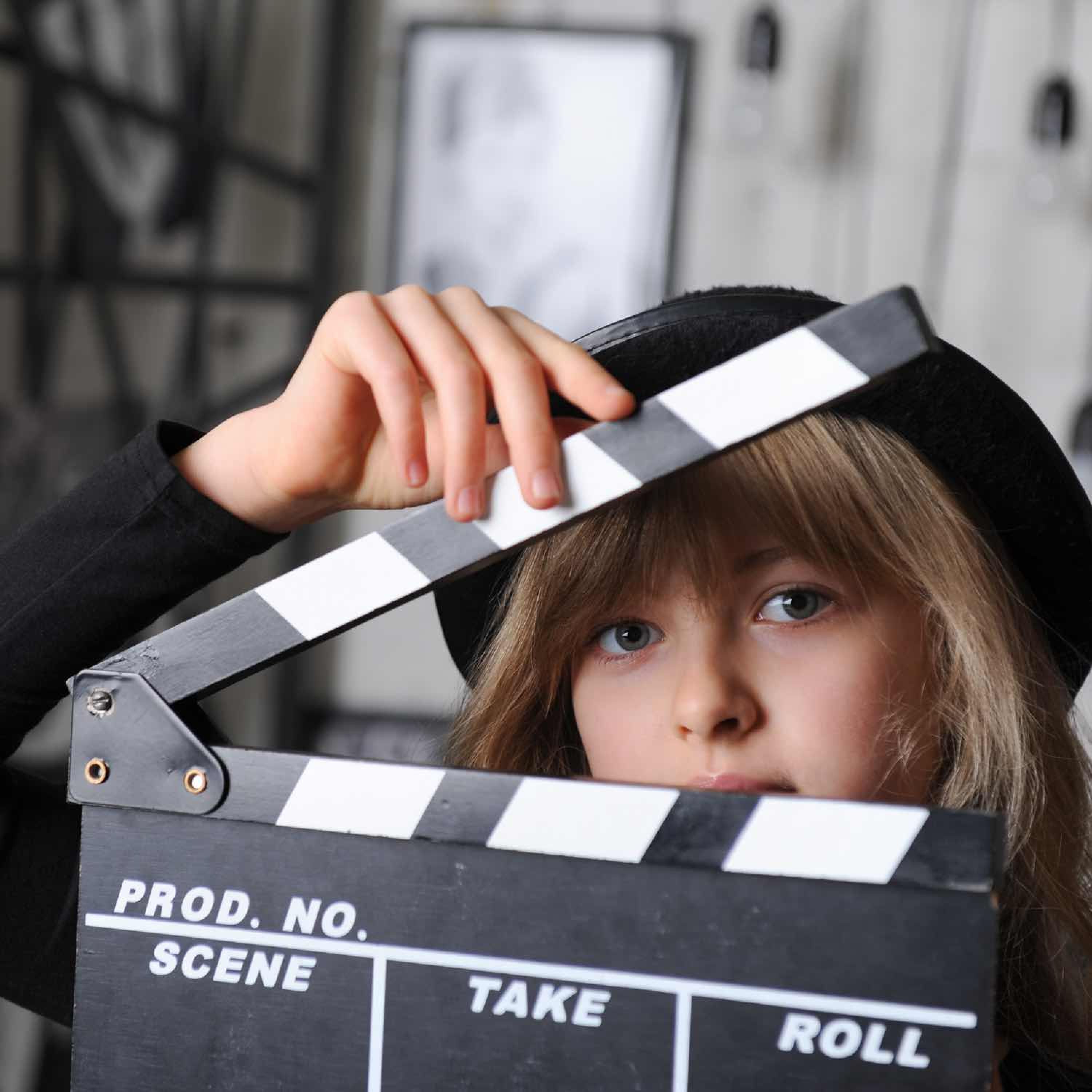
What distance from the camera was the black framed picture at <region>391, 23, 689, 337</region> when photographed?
277cm

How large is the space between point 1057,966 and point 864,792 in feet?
0.71

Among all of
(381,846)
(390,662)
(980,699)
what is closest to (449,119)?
(390,662)

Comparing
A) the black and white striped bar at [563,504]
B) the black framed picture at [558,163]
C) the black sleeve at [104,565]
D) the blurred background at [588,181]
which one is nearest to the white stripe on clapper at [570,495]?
the black and white striped bar at [563,504]

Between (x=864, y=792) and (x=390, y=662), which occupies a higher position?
(x=864, y=792)

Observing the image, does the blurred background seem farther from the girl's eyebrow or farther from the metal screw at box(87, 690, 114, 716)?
the metal screw at box(87, 690, 114, 716)

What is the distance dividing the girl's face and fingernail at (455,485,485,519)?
24 centimetres

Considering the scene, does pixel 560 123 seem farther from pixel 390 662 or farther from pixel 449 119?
pixel 390 662

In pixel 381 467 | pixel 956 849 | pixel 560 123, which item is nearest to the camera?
pixel 956 849

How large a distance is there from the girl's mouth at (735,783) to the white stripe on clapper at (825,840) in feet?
0.69

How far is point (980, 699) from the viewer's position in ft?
2.76

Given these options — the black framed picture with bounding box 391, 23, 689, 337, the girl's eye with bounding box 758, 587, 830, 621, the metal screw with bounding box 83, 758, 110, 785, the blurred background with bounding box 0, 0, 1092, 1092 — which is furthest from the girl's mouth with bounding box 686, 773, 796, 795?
the black framed picture with bounding box 391, 23, 689, 337

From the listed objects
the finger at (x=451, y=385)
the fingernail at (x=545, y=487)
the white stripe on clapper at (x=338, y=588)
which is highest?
the finger at (x=451, y=385)

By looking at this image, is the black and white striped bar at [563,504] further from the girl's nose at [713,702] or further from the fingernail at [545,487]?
the girl's nose at [713,702]

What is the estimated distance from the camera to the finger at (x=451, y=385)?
550 mm
